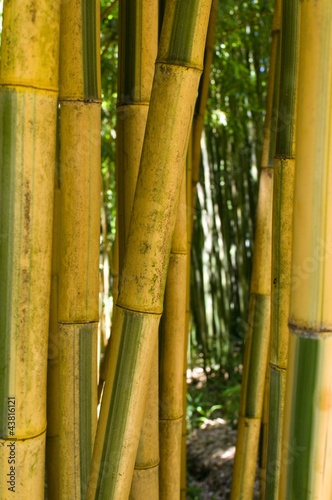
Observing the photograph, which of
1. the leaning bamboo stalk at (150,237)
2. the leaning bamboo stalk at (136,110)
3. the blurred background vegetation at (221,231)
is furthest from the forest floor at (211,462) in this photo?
the leaning bamboo stalk at (150,237)

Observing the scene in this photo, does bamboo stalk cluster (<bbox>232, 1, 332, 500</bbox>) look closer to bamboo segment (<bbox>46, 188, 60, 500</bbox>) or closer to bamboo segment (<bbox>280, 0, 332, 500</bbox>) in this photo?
bamboo segment (<bbox>280, 0, 332, 500</bbox>)

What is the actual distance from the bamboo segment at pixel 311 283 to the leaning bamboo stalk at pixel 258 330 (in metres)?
0.68

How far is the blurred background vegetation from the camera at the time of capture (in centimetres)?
324

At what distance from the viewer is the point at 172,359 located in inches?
45.7

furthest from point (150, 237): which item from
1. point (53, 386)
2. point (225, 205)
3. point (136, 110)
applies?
point (225, 205)

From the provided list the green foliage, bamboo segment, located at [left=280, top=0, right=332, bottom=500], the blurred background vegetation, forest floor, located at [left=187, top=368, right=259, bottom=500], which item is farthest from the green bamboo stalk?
the green foliage

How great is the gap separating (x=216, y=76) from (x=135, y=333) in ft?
8.23

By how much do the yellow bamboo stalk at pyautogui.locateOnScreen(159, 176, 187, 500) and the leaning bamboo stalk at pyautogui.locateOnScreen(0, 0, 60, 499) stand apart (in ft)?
1.23

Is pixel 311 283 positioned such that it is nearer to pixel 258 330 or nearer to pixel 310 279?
pixel 310 279

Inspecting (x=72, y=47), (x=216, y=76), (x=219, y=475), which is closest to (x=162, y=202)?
(x=72, y=47)

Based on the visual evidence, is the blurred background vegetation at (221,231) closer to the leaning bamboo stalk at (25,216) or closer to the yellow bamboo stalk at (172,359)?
the yellow bamboo stalk at (172,359)

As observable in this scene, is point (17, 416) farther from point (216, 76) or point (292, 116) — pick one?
point (216, 76)

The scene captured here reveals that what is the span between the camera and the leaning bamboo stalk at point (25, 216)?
0.73m

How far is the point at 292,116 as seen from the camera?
977 millimetres
